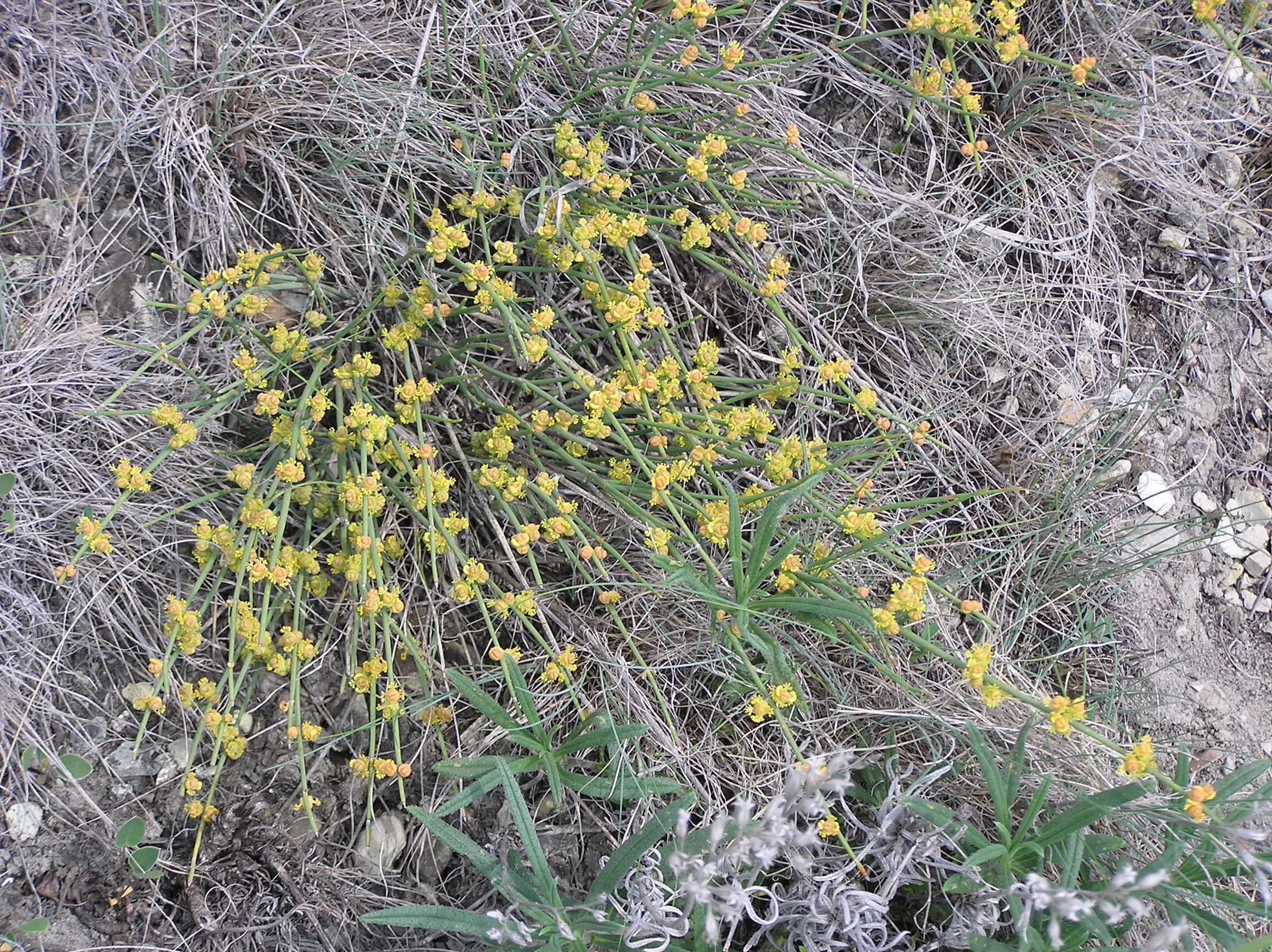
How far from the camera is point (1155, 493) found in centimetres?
260

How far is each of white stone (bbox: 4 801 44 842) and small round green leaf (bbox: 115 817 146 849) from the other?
176mm

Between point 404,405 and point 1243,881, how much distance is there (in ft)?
6.99

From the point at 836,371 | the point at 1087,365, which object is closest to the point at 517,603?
the point at 836,371

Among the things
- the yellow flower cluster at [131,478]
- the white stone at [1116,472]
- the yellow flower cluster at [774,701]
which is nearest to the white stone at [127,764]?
the yellow flower cluster at [131,478]

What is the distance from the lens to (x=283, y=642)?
1.91 meters

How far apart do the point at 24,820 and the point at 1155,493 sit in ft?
9.34

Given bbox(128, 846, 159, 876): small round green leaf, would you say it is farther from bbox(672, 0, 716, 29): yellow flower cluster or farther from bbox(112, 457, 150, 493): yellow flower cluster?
bbox(672, 0, 716, 29): yellow flower cluster

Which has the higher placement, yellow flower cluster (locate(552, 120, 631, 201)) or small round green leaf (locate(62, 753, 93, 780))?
yellow flower cluster (locate(552, 120, 631, 201))

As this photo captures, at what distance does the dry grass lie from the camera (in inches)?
81.4

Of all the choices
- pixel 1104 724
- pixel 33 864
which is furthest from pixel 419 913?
pixel 1104 724

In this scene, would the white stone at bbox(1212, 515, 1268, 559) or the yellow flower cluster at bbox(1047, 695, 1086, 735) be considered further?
the white stone at bbox(1212, 515, 1268, 559)

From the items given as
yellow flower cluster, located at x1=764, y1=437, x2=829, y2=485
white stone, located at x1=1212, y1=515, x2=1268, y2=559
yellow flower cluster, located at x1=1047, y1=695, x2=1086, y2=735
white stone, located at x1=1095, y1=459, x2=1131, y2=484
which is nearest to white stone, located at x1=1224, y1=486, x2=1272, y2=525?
white stone, located at x1=1212, y1=515, x2=1268, y2=559

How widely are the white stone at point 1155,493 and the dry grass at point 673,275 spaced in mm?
106

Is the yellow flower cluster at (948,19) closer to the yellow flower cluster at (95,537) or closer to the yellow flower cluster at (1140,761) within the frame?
the yellow flower cluster at (1140,761)
